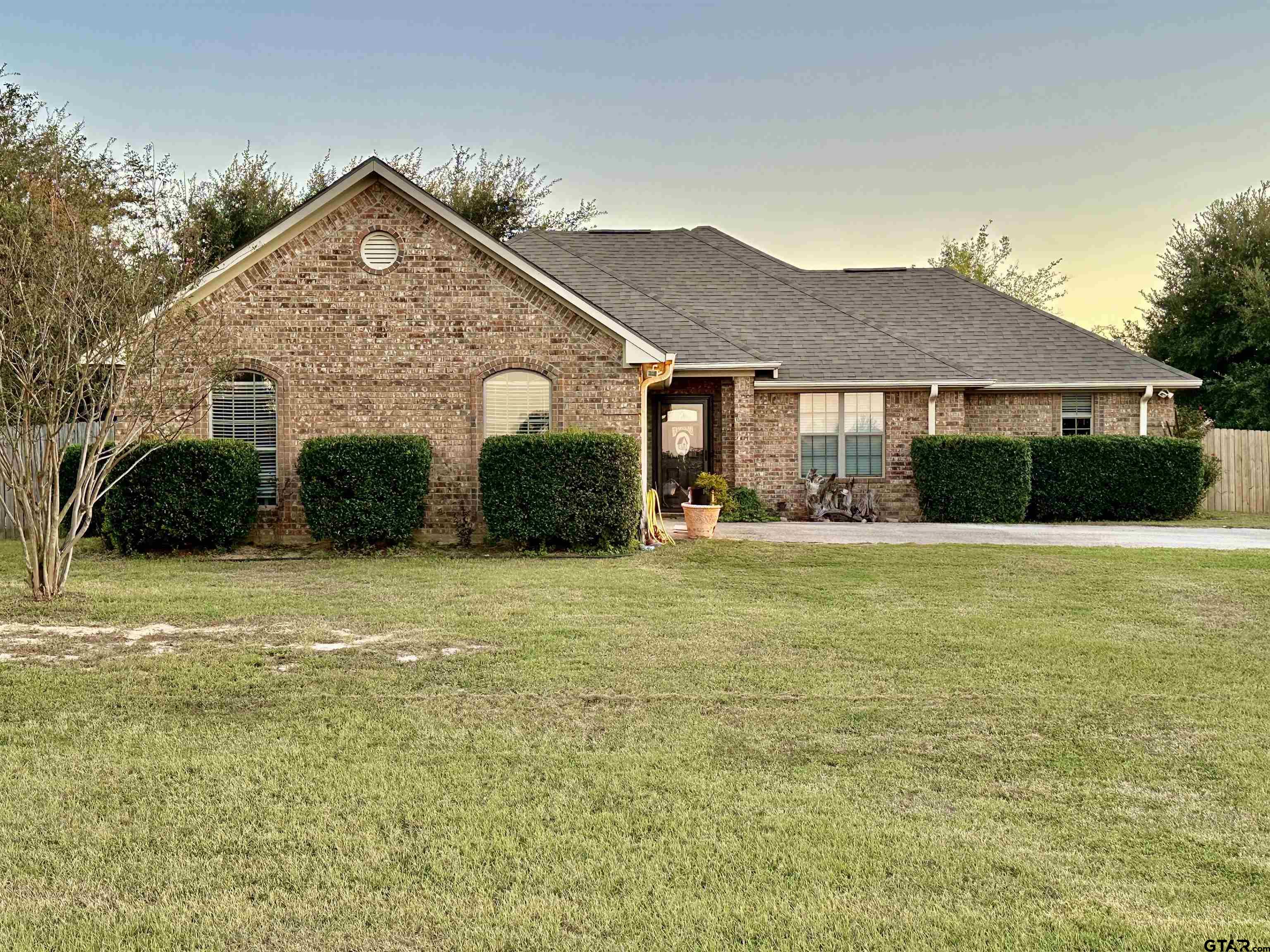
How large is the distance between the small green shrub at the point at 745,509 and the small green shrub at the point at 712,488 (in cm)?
17

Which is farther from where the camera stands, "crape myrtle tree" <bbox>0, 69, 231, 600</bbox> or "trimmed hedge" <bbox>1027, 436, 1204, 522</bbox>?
"trimmed hedge" <bbox>1027, 436, 1204, 522</bbox>

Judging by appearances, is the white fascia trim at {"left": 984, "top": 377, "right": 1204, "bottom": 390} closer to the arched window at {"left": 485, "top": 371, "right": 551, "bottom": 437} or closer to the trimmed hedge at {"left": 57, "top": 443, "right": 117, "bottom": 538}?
the arched window at {"left": 485, "top": 371, "right": 551, "bottom": 437}

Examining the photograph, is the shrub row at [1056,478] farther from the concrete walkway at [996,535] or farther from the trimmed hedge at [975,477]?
the concrete walkway at [996,535]

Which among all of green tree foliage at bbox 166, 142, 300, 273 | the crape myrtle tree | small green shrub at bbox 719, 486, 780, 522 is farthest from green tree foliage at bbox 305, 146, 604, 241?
the crape myrtle tree

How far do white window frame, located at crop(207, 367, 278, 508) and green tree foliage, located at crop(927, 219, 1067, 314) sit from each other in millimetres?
34294

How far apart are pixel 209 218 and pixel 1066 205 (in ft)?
88.0

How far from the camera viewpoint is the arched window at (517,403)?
51.0 ft

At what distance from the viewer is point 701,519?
16.4 metres

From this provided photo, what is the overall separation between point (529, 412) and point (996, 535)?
8.08 meters

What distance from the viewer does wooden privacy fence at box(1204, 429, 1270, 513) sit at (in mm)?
22750

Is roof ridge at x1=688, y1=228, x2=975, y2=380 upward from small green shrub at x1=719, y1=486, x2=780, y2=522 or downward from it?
upward

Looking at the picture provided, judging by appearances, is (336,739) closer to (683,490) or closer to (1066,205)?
(683,490)

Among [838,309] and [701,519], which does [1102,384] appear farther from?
[701,519]

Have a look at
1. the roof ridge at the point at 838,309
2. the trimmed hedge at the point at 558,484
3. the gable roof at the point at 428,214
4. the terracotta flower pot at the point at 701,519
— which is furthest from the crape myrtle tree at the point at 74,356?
the roof ridge at the point at 838,309
